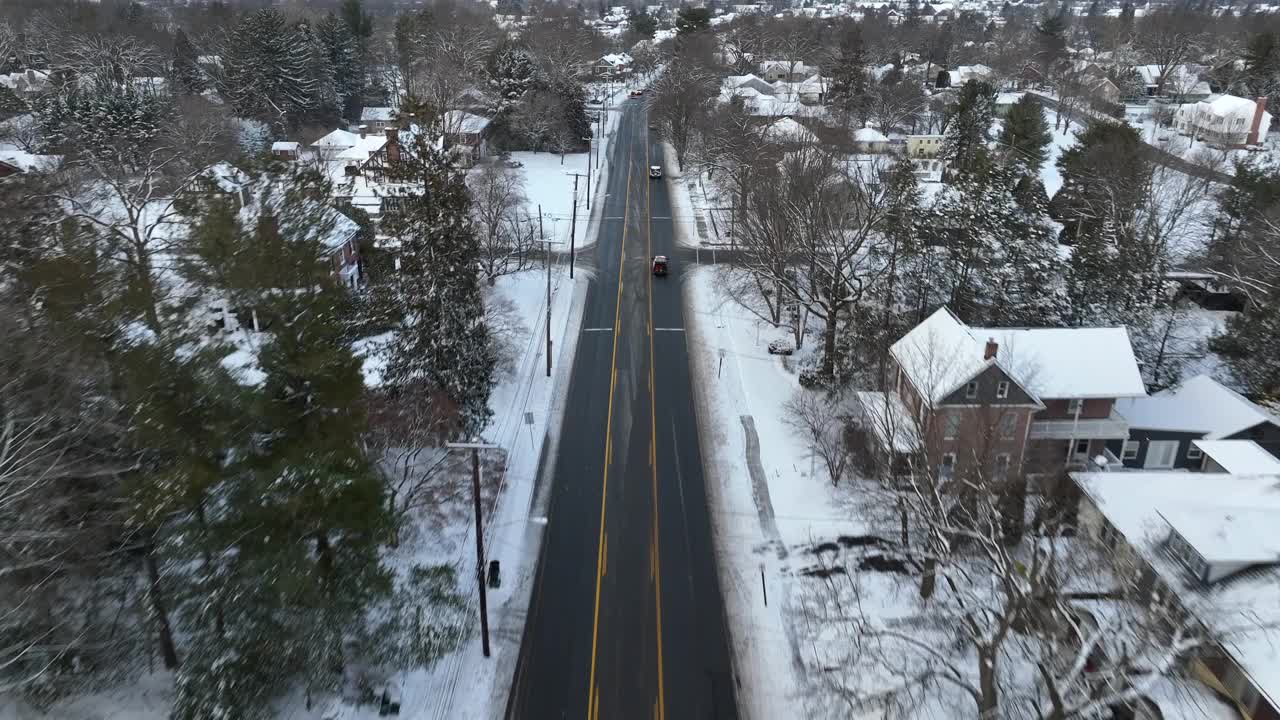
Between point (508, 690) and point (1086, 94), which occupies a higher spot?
point (1086, 94)

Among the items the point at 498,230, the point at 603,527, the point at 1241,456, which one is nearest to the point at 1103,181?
the point at 1241,456

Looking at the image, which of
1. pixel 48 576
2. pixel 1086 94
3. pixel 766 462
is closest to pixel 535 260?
pixel 766 462

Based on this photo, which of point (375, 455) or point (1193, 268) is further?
point (1193, 268)

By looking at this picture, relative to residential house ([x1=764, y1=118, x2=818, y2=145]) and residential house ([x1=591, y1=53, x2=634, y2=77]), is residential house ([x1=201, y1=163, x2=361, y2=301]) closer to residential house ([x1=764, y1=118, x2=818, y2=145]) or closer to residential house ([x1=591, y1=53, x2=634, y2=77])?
residential house ([x1=764, y1=118, x2=818, y2=145])

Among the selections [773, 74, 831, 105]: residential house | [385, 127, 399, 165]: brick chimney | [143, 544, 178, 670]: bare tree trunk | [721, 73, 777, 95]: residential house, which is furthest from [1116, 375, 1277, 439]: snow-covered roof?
[721, 73, 777, 95]: residential house

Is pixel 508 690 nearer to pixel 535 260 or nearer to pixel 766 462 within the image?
pixel 766 462

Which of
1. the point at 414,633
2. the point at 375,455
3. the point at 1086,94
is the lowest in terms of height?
the point at 414,633

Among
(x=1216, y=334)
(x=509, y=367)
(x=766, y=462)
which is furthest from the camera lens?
(x=1216, y=334)
